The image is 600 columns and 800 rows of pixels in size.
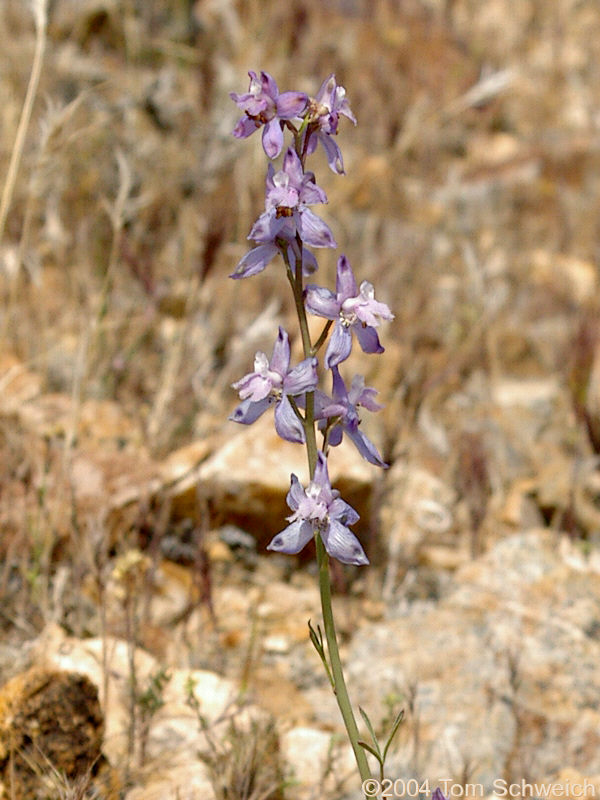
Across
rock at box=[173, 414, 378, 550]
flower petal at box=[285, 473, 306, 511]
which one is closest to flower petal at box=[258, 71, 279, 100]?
flower petal at box=[285, 473, 306, 511]

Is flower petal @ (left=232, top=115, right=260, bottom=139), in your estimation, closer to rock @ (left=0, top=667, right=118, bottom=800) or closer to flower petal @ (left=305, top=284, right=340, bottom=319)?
flower petal @ (left=305, top=284, right=340, bottom=319)

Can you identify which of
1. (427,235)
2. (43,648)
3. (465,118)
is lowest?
(43,648)

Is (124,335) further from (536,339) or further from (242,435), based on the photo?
(536,339)

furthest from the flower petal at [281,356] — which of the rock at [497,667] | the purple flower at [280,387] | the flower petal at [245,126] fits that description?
the rock at [497,667]

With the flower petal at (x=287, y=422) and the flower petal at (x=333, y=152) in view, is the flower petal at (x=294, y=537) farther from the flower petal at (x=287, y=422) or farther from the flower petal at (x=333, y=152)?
the flower petal at (x=333, y=152)

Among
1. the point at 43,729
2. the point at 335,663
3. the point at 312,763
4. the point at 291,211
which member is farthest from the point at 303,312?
the point at 312,763

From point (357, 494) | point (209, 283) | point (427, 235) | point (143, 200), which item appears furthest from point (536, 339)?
point (143, 200)
